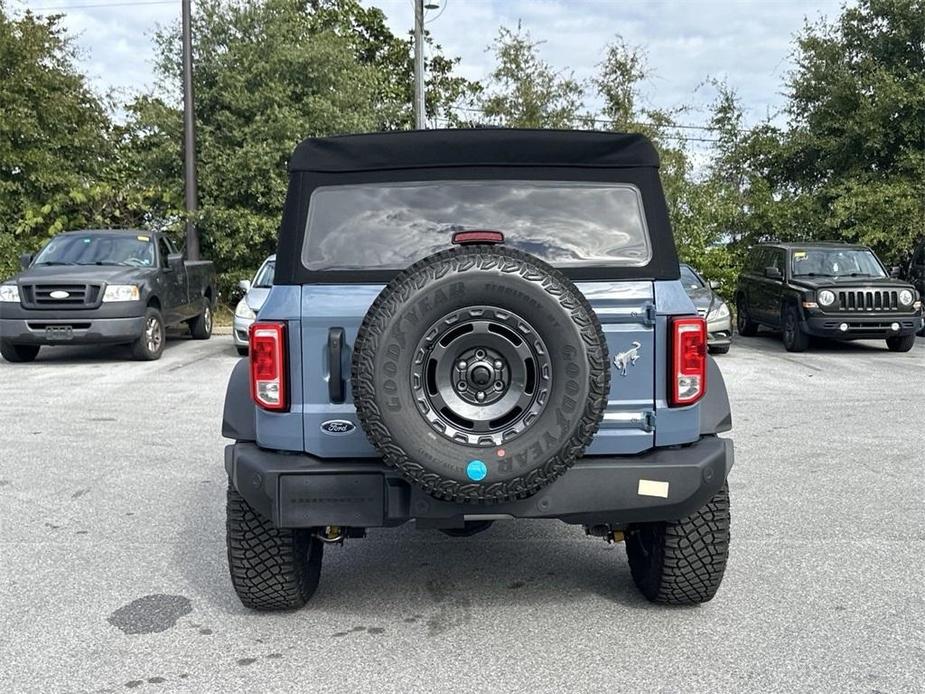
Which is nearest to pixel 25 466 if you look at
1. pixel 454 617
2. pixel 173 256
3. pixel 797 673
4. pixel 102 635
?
pixel 102 635

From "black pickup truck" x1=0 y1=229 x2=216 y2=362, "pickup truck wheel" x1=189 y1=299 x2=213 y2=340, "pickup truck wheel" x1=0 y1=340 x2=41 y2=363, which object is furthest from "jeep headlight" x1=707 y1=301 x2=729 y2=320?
"pickup truck wheel" x1=0 y1=340 x2=41 y2=363

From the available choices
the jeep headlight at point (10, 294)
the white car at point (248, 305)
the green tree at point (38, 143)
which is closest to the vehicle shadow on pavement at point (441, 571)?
the white car at point (248, 305)

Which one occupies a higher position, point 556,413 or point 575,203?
point 575,203

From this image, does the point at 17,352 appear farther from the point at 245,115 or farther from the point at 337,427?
the point at 337,427

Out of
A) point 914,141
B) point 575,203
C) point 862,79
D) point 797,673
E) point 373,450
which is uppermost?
point 862,79

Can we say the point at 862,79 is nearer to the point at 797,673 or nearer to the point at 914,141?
the point at 914,141

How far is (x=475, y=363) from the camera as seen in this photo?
11.7ft

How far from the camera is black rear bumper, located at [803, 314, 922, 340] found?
565 inches

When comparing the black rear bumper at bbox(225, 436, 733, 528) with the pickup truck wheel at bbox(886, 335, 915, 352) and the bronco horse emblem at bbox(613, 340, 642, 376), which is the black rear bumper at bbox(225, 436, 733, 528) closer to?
the bronco horse emblem at bbox(613, 340, 642, 376)

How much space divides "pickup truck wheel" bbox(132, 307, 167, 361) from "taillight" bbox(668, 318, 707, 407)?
10.6 m

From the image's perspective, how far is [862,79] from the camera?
2200cm

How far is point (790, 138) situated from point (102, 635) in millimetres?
22058

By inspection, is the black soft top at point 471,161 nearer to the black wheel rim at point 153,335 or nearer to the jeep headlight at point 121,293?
the jeep headlight at point 121,293

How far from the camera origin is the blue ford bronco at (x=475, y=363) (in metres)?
3.51
